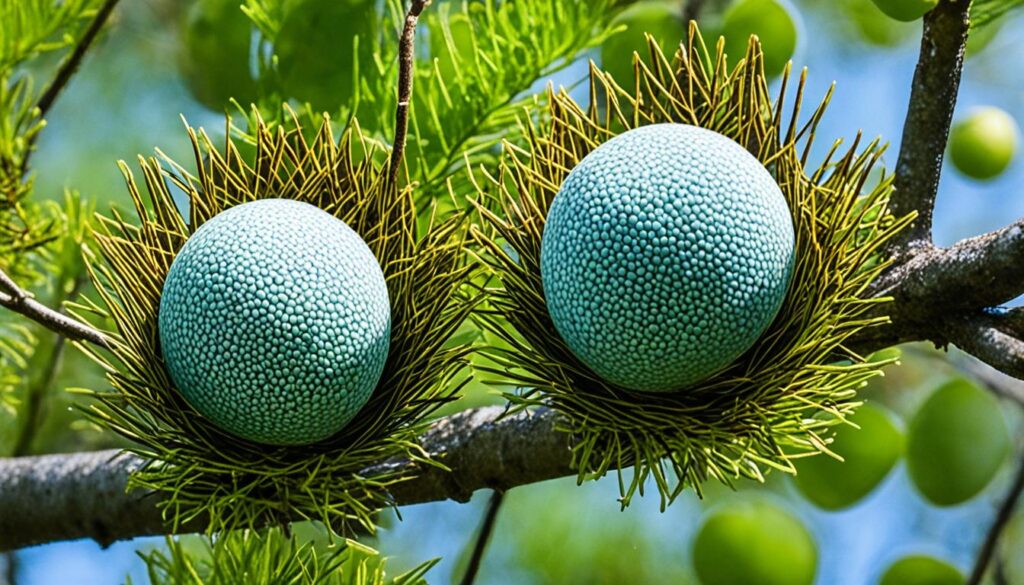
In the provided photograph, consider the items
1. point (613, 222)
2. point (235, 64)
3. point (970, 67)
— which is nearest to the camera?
point (613, 222)

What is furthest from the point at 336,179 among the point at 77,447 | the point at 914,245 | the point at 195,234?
the point at 77,447

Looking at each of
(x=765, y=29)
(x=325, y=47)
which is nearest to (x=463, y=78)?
(x=325, y=47)

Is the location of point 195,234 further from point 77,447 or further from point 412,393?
point 77,447

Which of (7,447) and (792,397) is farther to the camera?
(7,447)

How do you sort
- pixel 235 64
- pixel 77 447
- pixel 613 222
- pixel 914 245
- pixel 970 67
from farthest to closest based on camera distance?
1. pixel 970 67
2. pixel 77 447
3. pixel 235 64
4. pixel 914 245
5. pixel 613 222

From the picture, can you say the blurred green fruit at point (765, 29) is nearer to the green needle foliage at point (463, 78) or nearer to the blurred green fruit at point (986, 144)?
the green needle foliage at point (463, 78)

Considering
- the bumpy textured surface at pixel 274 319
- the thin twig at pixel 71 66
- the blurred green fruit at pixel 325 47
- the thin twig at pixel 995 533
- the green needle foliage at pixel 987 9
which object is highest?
the green needle foliage at pixel 987 9

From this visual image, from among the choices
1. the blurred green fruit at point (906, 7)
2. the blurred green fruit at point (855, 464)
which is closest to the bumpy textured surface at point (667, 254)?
the blurred green fruit at point (906, 7)
